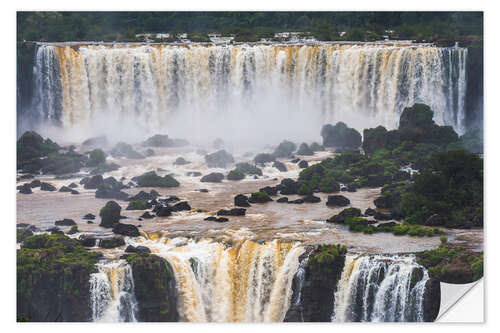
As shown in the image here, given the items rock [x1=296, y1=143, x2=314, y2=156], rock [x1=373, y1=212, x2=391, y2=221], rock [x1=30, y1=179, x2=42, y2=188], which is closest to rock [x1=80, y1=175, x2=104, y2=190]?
rock [x1=30, y1=179, x2=42, y2=188]

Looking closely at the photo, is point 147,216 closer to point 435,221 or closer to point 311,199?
point 311,199

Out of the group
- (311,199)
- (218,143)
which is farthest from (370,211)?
(218,143)

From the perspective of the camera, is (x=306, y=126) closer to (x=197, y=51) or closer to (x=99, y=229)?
(x=197, y=51)

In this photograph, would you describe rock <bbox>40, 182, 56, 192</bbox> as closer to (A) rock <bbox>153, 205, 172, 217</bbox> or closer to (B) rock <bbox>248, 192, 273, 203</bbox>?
(A) rock <bbox>153, 205, 172, 217</bbox>

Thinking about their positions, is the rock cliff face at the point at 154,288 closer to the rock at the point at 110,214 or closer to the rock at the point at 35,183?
the rock at the point at 110,214

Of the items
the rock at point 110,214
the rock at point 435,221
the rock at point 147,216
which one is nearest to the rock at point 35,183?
the rock at point 110,214
